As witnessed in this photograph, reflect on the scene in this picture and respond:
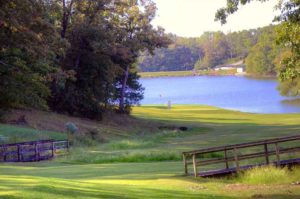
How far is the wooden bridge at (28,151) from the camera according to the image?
2542 cm

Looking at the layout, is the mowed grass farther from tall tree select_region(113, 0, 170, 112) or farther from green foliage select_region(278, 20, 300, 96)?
tall tree select_region(113, 0, 170, 112)

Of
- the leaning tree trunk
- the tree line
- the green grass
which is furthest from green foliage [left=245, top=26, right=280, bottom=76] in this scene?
the green grass

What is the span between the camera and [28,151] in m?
26.3

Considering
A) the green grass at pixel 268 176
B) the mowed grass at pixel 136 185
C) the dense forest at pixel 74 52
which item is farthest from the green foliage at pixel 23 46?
the green grass at pixel 268 176

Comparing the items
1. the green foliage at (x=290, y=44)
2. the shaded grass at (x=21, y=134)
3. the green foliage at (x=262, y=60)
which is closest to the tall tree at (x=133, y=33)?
the shaded grass at (x=21, y=134)

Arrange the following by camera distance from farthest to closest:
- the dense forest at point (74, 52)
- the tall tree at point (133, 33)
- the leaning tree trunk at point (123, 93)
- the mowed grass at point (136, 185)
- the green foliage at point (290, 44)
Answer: the leaning tree trunk at point (123, 93) → the tall tree at point (133, 33) → the dense forest at point (74, 52) → the green foliage at point (290, 44) → the mowed grass at point (136, 185)

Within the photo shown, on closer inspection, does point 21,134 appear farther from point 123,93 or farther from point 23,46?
point 123,93

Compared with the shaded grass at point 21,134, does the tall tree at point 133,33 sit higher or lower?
higher

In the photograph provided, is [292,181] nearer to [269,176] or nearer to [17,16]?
[269,176]

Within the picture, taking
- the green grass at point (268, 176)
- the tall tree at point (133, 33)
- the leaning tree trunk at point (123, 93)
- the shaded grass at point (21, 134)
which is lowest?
the green grass at point (268, 176)

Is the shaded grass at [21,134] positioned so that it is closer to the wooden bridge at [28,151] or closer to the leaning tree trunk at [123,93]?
the wooden bridge at [28,151]

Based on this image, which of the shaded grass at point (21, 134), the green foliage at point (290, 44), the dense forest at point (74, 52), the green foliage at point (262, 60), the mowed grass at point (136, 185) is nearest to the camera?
the mowed grass at point (136, 185)

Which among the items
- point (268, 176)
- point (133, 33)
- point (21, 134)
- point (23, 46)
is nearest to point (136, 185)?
point (268, 176)

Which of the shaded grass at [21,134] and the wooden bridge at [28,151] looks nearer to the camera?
the wooden bridge at [28,151]
